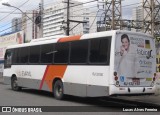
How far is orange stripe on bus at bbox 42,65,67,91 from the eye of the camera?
16.8 m

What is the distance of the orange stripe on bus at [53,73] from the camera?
55.1 ft

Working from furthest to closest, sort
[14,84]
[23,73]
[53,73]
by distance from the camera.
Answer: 1. [14,84]
2. [23,73]
3. [53,73]

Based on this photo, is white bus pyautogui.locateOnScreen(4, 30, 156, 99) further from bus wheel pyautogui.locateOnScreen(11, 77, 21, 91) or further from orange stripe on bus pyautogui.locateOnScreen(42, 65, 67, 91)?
bus wheel pyautogui.locateOnScreen(11, 77, 21, 91)

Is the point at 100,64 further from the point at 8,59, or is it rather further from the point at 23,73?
the point at 8,59

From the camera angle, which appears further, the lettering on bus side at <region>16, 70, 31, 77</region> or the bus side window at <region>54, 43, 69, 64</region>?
the lettering on bus side at <region>16, 70, 31, 77</region>

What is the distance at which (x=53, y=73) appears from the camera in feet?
57.3

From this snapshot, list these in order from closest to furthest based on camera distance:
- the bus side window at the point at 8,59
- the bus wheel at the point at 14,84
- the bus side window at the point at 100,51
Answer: the bus side window at the point at 100,51 < the bus wheel at the point at 14,84 < the bus side window at the point at 8,59

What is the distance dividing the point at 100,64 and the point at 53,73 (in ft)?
13.0

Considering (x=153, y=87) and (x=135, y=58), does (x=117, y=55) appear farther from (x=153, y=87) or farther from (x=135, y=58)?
(x=153, y=87)

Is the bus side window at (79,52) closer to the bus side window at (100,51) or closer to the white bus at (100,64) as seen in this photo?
the white bus at (100,64)

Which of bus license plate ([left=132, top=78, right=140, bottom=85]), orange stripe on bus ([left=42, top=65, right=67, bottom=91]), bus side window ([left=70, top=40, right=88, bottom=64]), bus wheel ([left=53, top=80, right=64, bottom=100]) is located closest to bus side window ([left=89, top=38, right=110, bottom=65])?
bus side window ([left=70, top=40, right=88, bottom=64])

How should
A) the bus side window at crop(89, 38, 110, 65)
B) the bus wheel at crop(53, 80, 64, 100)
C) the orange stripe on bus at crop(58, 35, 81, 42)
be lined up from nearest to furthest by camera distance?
the bus side window at crop(89, 38, 110, 65)
the orange stripe on bus at crop(58, 35, 81, 42)
the bus wheel at crop(53, 80, 64, 100)

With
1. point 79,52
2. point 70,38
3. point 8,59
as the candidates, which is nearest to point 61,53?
point 70,38

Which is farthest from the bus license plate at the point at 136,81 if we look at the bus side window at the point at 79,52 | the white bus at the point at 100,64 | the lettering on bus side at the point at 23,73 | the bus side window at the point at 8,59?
the bus side window at the point at 8,59
